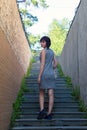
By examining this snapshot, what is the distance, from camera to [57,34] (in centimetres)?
5228

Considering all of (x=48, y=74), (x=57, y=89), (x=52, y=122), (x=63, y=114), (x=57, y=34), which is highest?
(x=48, y=74)

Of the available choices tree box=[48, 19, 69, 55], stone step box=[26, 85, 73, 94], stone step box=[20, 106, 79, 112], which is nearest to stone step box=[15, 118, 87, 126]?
stone step box=[20, 106, 79, 112]

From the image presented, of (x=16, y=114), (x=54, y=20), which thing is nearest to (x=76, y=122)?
(x=16, y=114)

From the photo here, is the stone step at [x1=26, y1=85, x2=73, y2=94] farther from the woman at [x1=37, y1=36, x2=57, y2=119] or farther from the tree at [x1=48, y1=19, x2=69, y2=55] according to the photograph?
the tree at [x1=48, y1=19, x2=69, y2=55]

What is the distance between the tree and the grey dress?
3774cm

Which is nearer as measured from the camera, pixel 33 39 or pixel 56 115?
pixel 56 115

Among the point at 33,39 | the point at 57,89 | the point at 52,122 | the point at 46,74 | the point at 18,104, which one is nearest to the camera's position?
the point at 52,122

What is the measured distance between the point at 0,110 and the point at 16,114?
2.01 m

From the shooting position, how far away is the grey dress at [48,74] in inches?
315

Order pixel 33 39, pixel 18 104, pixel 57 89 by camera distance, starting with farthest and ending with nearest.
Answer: pixel 33 39, pixel 57 89, pixel 18 104

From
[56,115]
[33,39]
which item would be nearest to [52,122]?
[56,115]

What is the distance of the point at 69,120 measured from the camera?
778cm

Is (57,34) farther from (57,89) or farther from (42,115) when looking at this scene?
(42,115)

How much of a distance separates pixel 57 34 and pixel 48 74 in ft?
146
